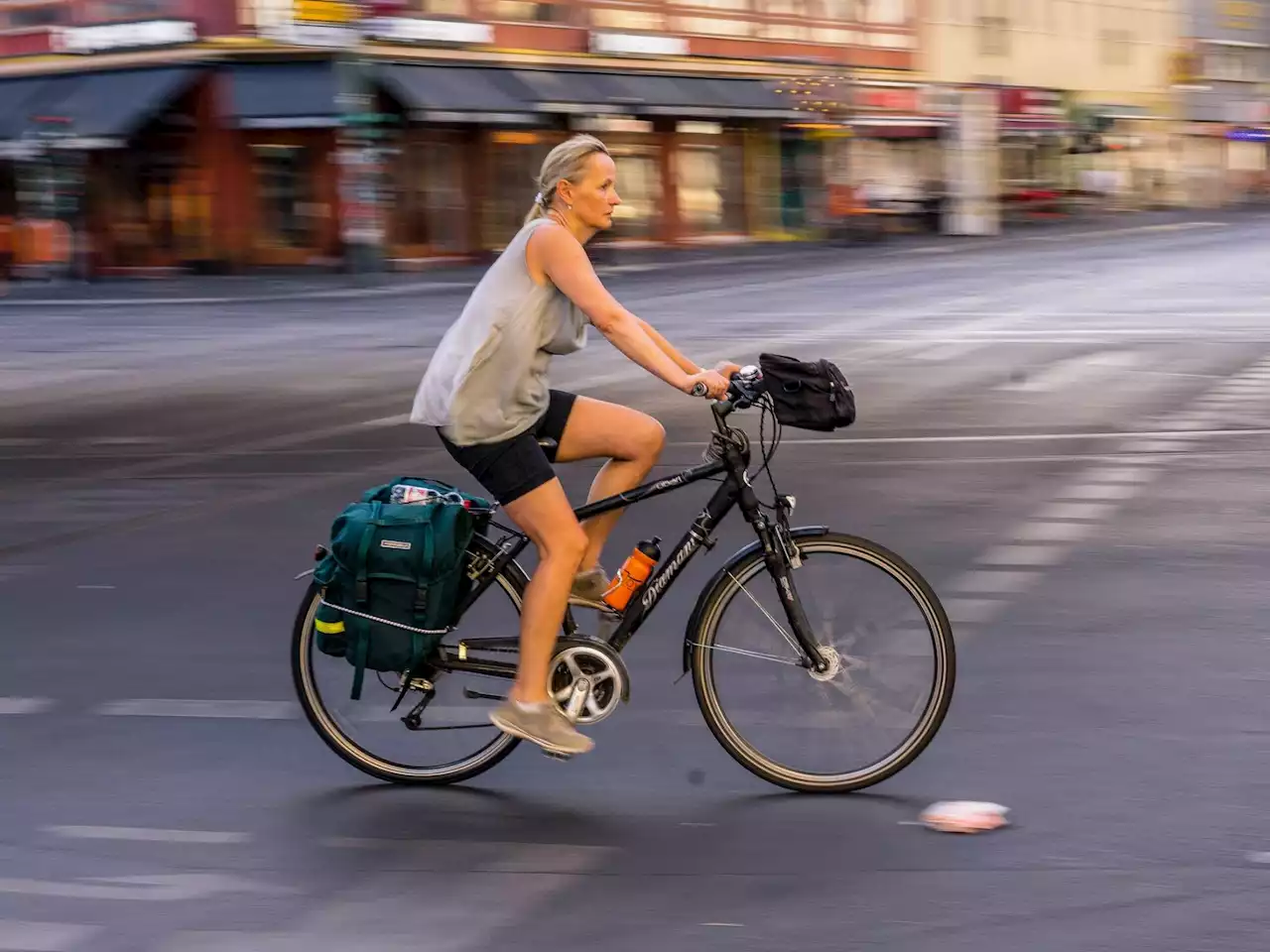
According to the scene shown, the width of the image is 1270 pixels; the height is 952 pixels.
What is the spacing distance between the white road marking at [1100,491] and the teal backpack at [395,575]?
5.53m

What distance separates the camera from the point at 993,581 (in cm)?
798

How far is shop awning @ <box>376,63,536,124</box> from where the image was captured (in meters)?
36.9

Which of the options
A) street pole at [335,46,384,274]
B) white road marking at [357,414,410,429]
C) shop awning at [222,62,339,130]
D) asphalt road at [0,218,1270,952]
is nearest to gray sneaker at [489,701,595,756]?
asphalt road at [0,218,1270,952]

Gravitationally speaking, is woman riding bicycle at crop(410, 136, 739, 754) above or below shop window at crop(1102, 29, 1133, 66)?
below

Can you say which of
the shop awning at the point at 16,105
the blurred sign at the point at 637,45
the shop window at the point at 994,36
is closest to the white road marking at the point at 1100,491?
the shop awning at the point at 16,105

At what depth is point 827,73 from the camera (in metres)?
50.1

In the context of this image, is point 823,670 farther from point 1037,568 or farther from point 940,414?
point 940,414

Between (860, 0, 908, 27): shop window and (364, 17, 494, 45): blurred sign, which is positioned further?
(860, 0, 908, 27): shop window

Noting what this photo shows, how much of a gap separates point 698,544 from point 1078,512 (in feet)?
15.9

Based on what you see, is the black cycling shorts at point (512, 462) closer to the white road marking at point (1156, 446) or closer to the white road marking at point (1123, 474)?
the white road marking at point (1123, 474)

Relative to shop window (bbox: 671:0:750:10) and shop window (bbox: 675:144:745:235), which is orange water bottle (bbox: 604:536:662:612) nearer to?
shop window (bbox: 675:144:745:235)

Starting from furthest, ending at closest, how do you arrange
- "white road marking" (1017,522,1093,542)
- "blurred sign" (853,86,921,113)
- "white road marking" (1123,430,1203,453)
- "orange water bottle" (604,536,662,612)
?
1. "blurred sign" (853,86,921,113)
2. "white road marking" (1123,430,1203,453)
3. "white road marking" (1017,522,1093,542)
4. "orange water bottle" (604,536,662,612)

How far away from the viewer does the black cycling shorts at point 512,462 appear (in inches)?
200

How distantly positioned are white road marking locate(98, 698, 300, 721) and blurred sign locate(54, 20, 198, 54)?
32.7 meters
